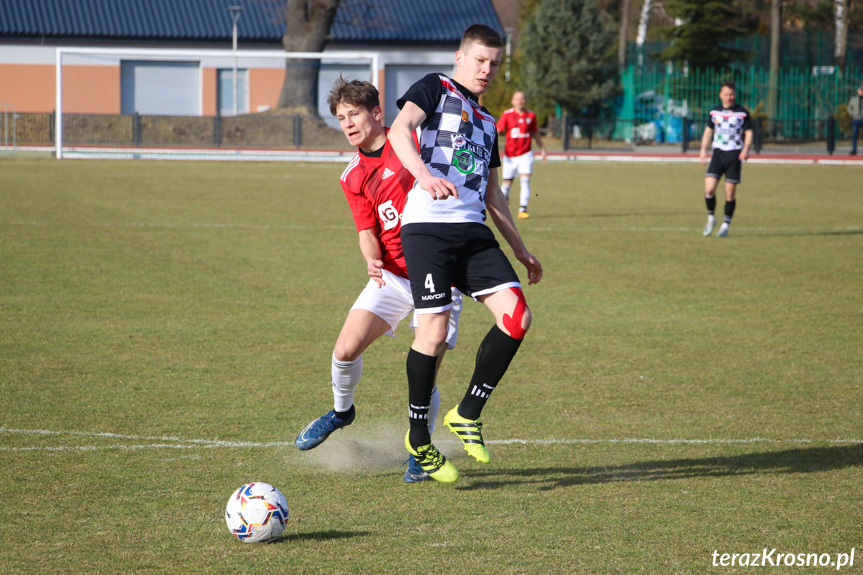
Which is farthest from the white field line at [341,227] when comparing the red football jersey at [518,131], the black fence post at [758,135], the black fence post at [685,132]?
the black fence post at [758,135]

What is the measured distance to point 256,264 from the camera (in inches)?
435

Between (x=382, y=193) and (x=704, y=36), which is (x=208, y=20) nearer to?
(x=704, y=36)

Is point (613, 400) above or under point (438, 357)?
under

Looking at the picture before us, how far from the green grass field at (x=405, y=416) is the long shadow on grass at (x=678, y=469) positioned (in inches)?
0.7

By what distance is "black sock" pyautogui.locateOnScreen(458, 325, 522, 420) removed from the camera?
168 inches

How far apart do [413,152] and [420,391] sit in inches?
42.5

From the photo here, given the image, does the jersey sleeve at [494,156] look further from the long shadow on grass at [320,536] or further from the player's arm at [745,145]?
the player's arm at [745,145]

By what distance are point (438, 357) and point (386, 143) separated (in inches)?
41.1

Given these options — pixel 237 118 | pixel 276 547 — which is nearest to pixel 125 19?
pixel 237 118

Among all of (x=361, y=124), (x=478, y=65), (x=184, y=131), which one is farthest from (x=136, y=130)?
(x=478, y=65)

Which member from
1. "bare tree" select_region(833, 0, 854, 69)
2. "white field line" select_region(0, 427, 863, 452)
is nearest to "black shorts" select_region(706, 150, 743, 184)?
"white field line" select_region(0, 427, 863, 452)

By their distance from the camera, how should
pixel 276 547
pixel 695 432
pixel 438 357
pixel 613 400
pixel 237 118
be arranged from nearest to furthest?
pixel 276 547 → pixel 438 357 → pixel 695 432 → pixel 613 400 → pixel 237 118

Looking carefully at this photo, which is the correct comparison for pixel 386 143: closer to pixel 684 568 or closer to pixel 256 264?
pixel 684 568

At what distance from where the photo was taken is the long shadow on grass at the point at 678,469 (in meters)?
4.39
